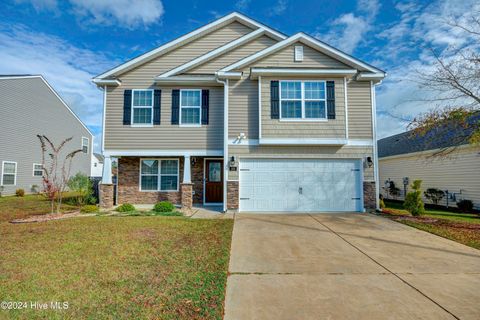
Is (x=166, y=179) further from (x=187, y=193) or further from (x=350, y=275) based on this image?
(x=350, y=275)

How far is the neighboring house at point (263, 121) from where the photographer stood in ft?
34.1

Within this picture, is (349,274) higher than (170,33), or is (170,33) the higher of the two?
(170,33)

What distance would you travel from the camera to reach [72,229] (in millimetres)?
7301

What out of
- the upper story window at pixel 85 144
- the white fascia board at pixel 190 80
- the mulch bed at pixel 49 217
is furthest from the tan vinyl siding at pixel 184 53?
the upper story window at pixel 85 144

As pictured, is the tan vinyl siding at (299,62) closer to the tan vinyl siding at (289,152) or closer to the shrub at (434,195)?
the tan vinyl siding at (289,152)

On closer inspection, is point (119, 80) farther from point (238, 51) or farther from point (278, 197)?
point (278, 197)

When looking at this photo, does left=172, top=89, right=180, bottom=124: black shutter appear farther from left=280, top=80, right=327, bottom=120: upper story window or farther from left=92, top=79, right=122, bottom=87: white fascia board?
left=280, top=80, right=327, bottom=120: upper story window

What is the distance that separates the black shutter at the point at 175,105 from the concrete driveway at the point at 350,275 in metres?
6.37

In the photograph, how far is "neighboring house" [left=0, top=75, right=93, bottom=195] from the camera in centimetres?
1728

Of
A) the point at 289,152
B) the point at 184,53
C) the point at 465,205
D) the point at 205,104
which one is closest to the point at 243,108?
the point at 205,104

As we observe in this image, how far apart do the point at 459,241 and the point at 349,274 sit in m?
4.29

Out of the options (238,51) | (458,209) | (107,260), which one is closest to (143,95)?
(238,51)

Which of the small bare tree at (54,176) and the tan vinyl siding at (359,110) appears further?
the tan vinyl siding at (359,110)

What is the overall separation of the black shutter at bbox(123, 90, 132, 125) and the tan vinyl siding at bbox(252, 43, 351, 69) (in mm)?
5927
